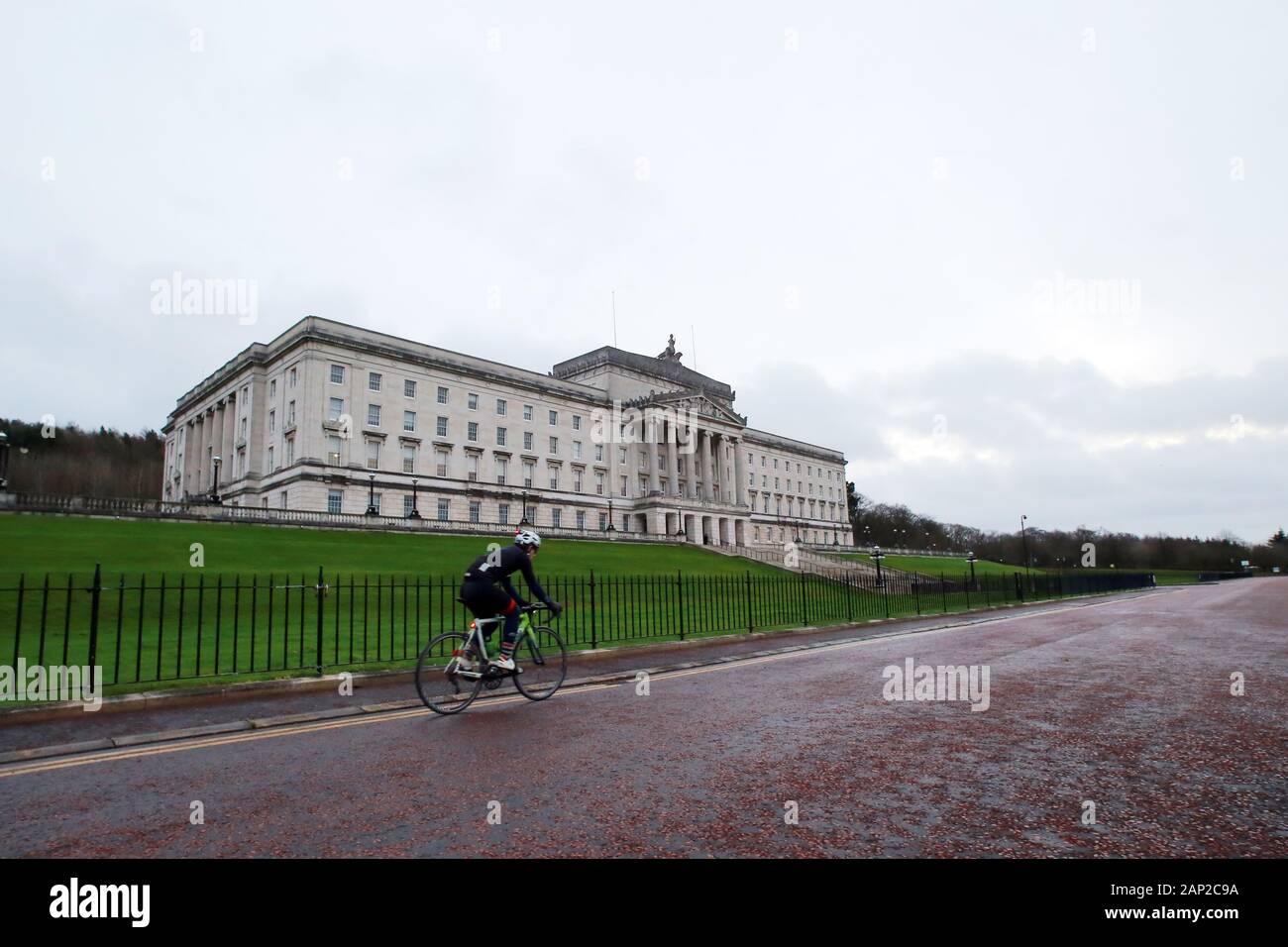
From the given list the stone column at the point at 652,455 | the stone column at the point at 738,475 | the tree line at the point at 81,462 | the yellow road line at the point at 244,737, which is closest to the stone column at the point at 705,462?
the stone column at the point at 738,475

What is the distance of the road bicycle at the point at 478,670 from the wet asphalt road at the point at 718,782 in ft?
0.98

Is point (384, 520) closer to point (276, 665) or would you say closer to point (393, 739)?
point (276, 665)

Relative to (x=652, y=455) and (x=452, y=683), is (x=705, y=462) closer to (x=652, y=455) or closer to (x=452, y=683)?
(x=652, y=455)

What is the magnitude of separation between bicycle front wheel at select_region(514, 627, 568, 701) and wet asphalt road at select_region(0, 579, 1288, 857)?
0.94ft

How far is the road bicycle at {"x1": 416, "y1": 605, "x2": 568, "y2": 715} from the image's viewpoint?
826cm

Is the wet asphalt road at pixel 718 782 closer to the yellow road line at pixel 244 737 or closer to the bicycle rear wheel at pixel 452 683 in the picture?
the yellow road line at pixel 244 737

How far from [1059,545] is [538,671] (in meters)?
151

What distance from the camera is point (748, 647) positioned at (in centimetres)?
1603

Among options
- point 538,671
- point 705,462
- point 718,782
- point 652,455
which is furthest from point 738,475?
point 718,782

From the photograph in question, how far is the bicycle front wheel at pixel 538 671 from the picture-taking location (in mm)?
8828

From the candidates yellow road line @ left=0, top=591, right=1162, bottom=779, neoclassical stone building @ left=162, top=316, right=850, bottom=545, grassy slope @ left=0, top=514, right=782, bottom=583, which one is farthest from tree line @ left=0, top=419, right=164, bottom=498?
yellow road line @ left=0, top=591, right=1162, bottom=779

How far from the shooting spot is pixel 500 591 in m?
8.42

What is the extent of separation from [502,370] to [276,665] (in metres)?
62.0
